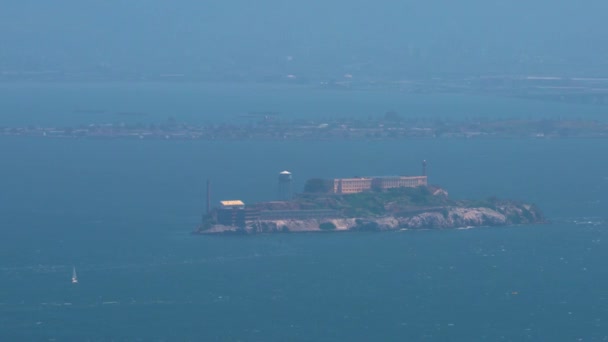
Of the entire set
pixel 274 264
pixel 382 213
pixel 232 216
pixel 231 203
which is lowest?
pixel 274 264

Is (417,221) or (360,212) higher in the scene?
(360,212)

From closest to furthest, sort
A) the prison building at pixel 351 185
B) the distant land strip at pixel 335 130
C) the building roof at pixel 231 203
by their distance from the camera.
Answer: the building roof at pixel 231 203
the prison building at pixel 351 185
the distant land strip at pixel 335 130

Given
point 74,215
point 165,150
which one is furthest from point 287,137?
point 74,215

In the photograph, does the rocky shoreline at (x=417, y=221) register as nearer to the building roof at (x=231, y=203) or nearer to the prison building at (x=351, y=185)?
the building roof at (x=231, y=203)

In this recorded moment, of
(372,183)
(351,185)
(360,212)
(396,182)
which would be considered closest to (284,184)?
(351,185)

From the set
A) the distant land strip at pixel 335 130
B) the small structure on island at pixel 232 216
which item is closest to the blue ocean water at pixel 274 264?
the small structure on island at pixel 232 216

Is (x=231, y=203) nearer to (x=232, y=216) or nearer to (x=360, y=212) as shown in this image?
(x=232, y=216)

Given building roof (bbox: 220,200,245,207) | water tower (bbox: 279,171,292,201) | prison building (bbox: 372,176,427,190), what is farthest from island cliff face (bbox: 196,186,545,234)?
water tower (bbox: 279,171,292,201)
